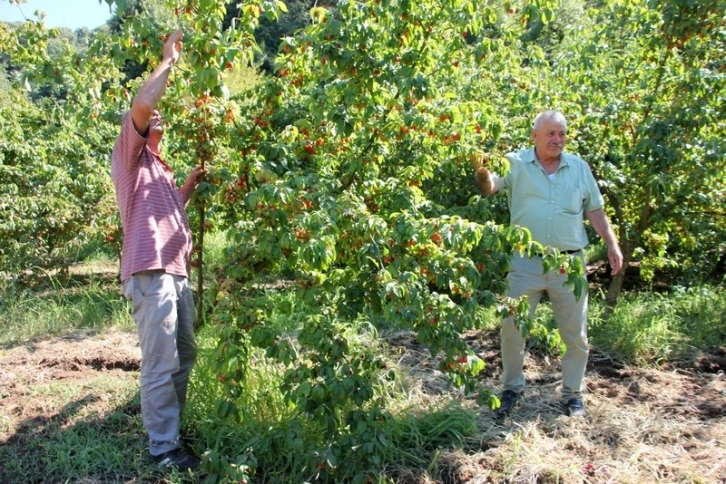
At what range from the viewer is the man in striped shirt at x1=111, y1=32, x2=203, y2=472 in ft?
9.80

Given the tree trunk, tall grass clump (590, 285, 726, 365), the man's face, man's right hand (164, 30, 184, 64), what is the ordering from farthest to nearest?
the tree trunk, tall grass clump (590, 285, 726, 365), the man's face, man's right hand (164, 30, 184, 64)

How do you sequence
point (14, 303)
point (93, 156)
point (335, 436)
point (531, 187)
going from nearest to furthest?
point (335, 436) < point (531, 187) < point (14, 303) < point (93, 156)

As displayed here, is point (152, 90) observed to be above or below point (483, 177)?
above

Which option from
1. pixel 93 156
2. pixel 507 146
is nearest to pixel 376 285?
pixel 507 146

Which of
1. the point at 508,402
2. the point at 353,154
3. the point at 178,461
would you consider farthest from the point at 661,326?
the point at 178,461

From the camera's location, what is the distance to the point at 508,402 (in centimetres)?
380

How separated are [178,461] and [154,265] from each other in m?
0.95

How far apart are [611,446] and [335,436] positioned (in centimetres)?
153

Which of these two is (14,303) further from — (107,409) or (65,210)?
(107,409)

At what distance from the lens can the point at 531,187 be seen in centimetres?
367

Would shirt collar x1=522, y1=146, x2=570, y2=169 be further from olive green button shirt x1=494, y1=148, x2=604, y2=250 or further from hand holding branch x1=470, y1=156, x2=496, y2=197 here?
hand holding branch x1=470, y1=156, x2=496, y2=197

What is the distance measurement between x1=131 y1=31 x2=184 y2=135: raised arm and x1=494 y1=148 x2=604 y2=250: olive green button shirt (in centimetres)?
189

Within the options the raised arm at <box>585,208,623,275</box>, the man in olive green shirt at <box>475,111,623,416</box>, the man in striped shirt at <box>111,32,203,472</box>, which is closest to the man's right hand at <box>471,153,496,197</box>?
the man in olive green shirt at <box>475,111,623,416</box>

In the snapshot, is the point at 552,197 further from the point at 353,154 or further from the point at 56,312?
the point at 56,312
